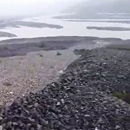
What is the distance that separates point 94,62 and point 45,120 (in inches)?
595

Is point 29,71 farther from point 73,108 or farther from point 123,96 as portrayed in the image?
point 73,108

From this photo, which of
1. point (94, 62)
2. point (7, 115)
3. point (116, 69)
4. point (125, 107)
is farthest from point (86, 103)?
point (94, 62)

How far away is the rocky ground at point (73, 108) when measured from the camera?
14.8m

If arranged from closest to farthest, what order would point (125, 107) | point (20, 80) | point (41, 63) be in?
point (125, 107) → point (20, 80) → point (41, 63)

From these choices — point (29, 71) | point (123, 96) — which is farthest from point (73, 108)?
point (29, 71)

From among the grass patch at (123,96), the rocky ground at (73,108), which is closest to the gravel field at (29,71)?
the rocky ground at (73,108)

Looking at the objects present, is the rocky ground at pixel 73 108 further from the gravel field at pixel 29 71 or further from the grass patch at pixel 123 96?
the gravel field at pixel 29 71

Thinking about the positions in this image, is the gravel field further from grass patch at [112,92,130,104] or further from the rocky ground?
grass patch at [112,92,130,104]

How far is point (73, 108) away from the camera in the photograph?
16.7 metres

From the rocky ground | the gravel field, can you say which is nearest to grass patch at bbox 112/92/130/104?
the rocky ground

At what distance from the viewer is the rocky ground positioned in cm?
1484

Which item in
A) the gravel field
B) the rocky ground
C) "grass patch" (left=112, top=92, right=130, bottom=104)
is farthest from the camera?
the gravel field

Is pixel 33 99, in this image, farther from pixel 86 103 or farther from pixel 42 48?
pixel 42 48

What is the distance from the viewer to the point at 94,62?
2969cm
